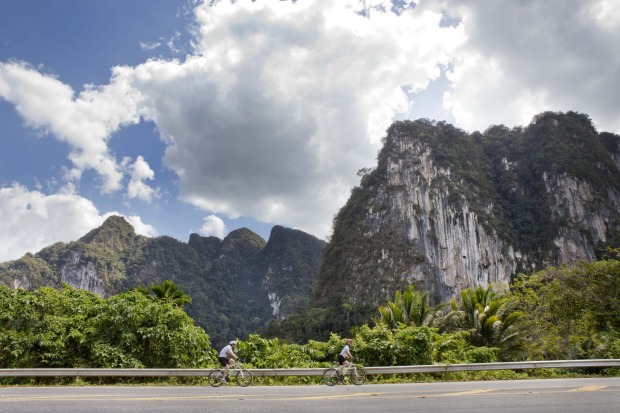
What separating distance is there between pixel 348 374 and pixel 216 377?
3.68 m

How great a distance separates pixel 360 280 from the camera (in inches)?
3127

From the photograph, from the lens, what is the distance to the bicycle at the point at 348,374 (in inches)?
458

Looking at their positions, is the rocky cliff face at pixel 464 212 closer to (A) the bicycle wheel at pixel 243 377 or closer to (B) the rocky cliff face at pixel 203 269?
(B) the rocky cliff face at pixel 203 269

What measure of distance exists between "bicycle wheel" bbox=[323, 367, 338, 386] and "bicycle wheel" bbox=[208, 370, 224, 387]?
9.37 feet

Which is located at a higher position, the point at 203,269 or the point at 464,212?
the point at 203,269

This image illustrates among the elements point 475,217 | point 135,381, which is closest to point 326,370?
Answer: point 135,381

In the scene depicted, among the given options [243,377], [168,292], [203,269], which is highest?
[203,269]

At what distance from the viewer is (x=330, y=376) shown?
11672 mm

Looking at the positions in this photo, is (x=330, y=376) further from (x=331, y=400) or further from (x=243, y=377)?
(x=331, y=400)

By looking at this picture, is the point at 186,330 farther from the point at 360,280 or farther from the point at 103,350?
the point at 360,280

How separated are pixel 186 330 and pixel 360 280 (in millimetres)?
68688

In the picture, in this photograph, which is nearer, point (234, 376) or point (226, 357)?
point (234, 376)

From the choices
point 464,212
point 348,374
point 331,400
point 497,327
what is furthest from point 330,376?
point 464,212

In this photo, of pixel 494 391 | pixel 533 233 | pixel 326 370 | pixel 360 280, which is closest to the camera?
pixel 494 391
